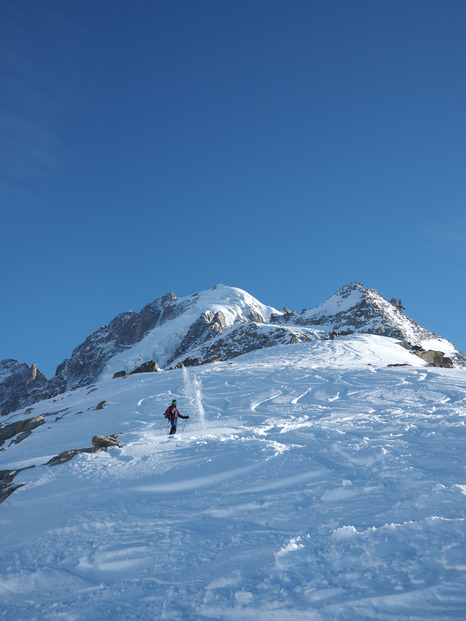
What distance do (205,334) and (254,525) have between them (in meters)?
119

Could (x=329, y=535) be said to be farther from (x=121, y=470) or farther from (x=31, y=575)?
(x=121, y=470)

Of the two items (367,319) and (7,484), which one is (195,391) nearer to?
(7,484)

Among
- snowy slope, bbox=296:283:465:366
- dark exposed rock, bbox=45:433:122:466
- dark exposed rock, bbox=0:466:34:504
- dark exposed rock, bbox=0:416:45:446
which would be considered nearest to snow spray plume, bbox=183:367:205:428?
dark exposed rock, bbox=45:433:122:466

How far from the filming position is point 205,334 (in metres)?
126

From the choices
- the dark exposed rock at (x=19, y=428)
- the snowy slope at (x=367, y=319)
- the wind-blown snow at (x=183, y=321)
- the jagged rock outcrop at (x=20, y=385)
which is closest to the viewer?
the dark exposed rock at (x=19, y=428)

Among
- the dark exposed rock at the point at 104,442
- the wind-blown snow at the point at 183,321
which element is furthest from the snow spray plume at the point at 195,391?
the wind-blown snow at the point at 183,321

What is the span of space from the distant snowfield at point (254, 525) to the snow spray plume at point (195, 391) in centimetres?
449

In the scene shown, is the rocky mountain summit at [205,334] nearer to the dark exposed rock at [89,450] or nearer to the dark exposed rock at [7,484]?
the dark exposed rock at [89,450]

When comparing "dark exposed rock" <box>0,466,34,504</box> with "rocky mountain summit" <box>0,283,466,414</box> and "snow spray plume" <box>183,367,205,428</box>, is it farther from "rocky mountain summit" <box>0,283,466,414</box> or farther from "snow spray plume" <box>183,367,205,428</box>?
"rocky mountain summit" <box>0,283,466,414</box>

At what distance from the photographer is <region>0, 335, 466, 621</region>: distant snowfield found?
524 centimetres

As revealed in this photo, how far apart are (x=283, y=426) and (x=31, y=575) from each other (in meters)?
8.95

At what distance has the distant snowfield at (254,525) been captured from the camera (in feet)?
17.2

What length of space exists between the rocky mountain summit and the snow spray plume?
46.0ft

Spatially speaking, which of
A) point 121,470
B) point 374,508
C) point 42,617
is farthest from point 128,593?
point 121,470
